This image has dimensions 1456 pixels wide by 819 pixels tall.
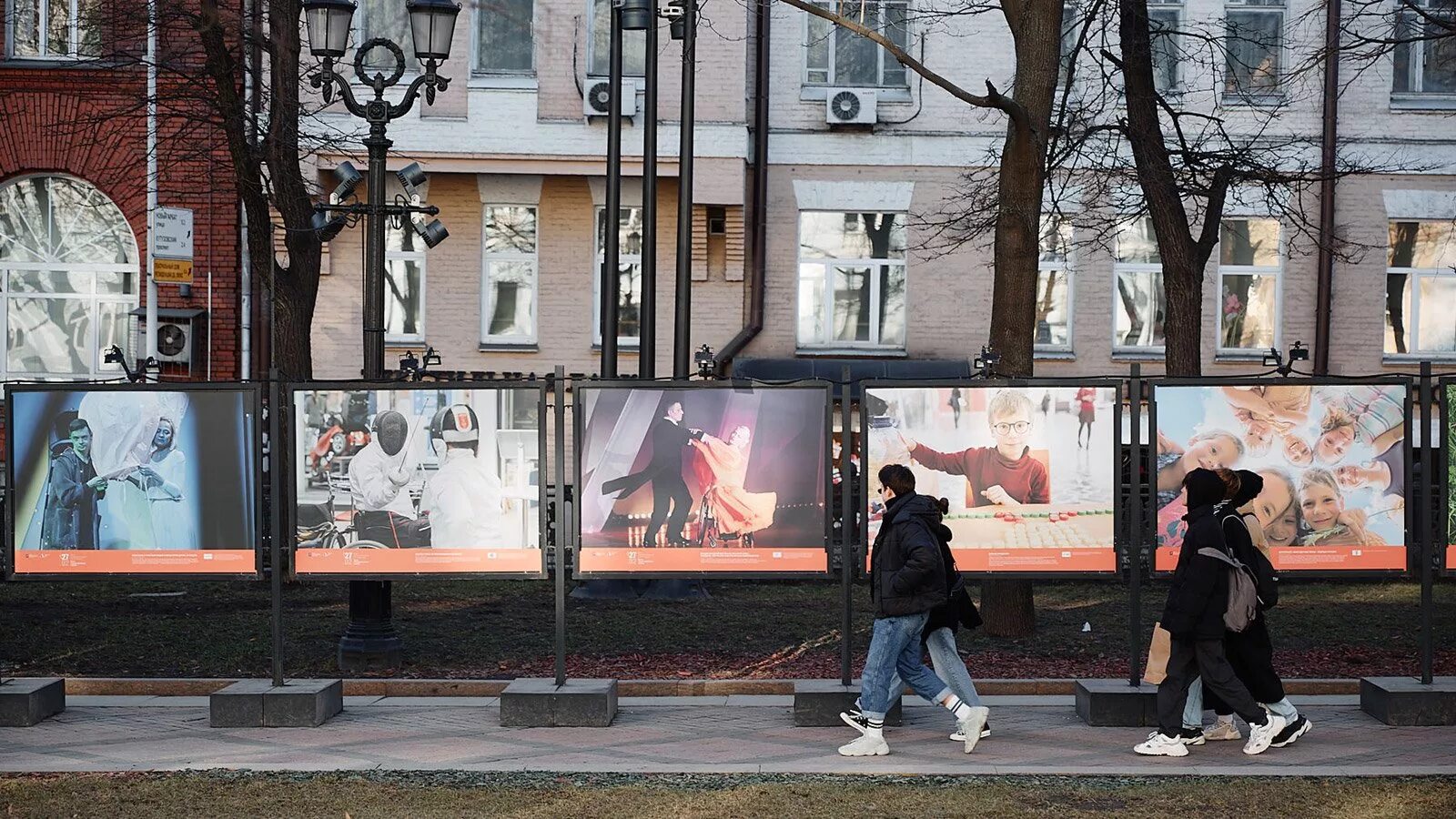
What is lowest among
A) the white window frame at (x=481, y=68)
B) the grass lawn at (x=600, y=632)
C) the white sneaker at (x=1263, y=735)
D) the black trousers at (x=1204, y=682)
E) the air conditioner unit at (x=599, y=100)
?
the grass lawn at (x=600, y=632)

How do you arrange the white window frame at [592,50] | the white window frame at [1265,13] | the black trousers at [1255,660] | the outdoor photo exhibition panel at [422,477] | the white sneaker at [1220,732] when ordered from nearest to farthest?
the black trousers at [1255,660]
the white sneaker at [1220,732]
the outdoor photo exhibition panel at [422,477]
the white window frame at [592,50]
the white window frame at [1265,13]

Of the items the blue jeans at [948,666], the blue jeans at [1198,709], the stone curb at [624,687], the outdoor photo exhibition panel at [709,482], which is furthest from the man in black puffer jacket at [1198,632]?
the outdoor photo exhibition panel at [709,482]

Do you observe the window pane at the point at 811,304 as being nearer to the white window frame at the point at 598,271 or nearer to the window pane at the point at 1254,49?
the white window frame at the point at 598,271

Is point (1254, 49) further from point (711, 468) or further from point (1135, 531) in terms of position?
point (711, 468)

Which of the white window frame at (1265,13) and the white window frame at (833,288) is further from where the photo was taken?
the white window frame at (833,288)

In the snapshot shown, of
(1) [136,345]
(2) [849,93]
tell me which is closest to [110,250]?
(1) [136,345]

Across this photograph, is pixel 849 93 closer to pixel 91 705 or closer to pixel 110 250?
pixel 110 250

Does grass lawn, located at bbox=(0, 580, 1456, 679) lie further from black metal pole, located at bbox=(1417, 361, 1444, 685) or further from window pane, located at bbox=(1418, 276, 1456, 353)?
window pane, located at bbox=(1418, 276, 1456, 353)

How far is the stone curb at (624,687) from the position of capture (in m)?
11.6

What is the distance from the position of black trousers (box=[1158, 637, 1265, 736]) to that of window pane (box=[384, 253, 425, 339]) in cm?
1594

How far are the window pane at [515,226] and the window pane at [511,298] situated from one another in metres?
0.24

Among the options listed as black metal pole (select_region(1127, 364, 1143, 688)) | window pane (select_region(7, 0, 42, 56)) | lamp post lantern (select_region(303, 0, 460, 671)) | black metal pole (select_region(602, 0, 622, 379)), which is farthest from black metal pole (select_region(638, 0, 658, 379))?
window pane (select_region(7, 0, 42, 56))

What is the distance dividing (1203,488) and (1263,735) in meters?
1.47

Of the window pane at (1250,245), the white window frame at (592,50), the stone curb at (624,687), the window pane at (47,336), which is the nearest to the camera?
the stone curb at (624,687)
